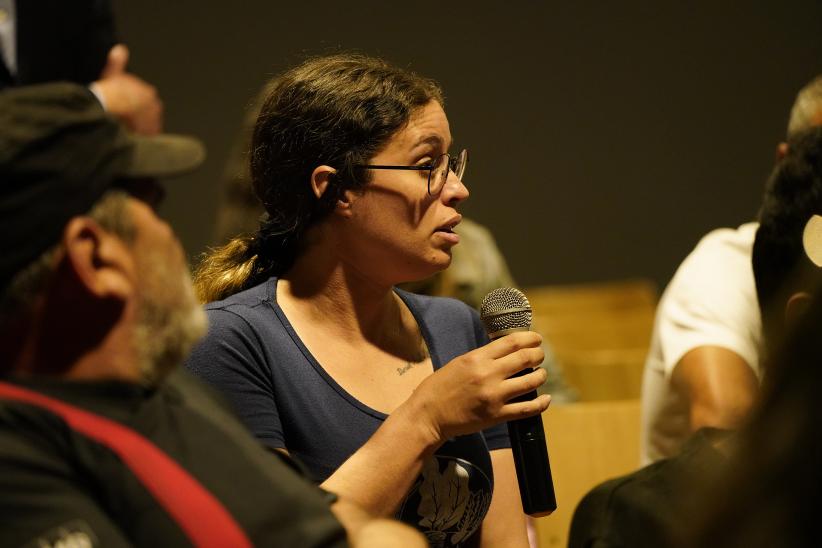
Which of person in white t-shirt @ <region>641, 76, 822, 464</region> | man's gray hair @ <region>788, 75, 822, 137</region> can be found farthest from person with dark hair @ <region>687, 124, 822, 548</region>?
man's gray hair @ <region>788, 75, 822, 137</region>

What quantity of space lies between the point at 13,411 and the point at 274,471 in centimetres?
28

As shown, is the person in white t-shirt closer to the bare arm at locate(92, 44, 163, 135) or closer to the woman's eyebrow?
the woman's eyebrow

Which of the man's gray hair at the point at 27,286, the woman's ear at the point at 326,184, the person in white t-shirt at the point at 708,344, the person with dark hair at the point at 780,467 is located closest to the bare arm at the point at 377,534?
the man's gray hair at the point at 27,286

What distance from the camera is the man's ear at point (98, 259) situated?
1033 millimetres

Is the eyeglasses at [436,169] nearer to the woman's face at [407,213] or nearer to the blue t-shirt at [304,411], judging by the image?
the woman's face at [407,213]

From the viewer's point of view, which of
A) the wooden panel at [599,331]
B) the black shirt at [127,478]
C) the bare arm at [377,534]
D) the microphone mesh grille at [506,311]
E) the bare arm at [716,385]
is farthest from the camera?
the wooden panel at [599,331]

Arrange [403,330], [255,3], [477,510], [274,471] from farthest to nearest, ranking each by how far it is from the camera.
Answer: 1. [255,3]
2. [403,330]
3. [477,510]
4. [274,471]

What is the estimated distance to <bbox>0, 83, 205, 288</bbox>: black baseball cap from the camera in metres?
1.00

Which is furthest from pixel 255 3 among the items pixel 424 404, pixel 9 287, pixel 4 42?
pixel 9 287

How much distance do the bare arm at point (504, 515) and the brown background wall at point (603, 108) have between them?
4477 mm

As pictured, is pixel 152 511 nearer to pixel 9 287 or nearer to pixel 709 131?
pixel 9 287

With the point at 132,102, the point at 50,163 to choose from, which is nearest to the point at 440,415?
the point at 50,163

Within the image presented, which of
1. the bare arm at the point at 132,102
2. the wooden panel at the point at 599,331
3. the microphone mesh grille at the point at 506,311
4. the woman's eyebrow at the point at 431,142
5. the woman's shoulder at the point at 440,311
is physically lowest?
the wooden panel at the point at 599,331

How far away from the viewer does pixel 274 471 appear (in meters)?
1.12
